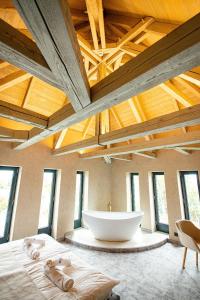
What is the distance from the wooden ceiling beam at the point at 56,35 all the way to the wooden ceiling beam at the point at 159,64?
261mm

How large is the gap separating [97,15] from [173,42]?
84.5 inches

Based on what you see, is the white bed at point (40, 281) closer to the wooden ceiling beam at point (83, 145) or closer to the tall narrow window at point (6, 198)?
the tall narrow window at point (6, 198)

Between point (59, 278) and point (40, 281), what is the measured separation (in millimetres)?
261

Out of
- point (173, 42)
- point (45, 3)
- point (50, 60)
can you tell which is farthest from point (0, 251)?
point (173, 42)

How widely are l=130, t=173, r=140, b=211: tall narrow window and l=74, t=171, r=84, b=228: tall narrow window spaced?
1.94 metres

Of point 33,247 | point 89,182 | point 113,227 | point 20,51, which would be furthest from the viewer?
point 89,182

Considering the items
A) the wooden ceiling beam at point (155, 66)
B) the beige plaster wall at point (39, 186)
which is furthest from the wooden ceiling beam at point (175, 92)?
the beige plaster wall at point (39, 186)

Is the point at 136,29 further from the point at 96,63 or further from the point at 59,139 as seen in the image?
the point at 59,139

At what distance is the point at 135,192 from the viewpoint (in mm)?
5863

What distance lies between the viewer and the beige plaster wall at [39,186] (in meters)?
Result: 3.81

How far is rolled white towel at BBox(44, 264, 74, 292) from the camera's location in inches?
69.1

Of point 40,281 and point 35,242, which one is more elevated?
point 35,242

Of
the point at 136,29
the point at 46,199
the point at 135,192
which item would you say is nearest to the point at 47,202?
the point at 46,199

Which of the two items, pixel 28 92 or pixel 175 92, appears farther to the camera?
pixel 28 92
